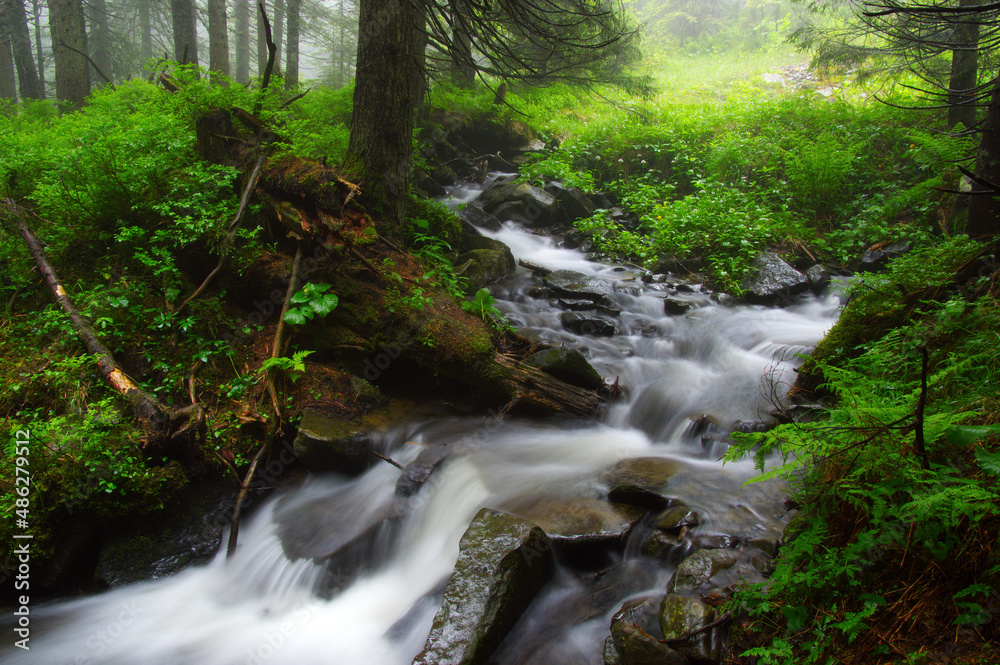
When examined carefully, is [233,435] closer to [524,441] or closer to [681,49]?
[524,441]

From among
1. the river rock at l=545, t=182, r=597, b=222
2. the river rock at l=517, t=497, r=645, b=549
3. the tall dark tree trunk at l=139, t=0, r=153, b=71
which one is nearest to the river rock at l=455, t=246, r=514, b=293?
the river rock at l=545, t=182, r=597, b=222

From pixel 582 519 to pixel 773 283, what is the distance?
6202mm

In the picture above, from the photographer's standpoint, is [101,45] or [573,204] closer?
[573,204]

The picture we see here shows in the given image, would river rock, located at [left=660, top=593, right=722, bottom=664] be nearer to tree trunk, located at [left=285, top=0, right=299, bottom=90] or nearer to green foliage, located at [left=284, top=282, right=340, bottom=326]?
green foliage, located at [left=284, top=282, right=340, bottom=326]

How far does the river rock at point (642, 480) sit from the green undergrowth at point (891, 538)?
1.14 m

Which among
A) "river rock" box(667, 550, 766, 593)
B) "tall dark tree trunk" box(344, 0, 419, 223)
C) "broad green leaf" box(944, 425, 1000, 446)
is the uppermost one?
"tall dark tree trunk" box(344, 0, 419, 223)

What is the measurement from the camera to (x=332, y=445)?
433cm

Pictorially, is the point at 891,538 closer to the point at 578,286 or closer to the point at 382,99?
the point at 382,99

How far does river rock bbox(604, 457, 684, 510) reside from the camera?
379cm

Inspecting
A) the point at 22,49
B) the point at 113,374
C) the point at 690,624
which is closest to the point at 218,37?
the point at 22,49

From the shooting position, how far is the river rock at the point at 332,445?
429cm

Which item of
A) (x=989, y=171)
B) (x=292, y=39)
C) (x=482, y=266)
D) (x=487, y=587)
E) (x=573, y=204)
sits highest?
(x=292, y=39)

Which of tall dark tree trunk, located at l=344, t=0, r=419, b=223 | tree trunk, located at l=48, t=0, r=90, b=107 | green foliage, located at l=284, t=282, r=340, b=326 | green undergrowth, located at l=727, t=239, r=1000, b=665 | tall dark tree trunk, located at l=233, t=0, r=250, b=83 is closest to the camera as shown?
green undergrowth, located at l=727, t=239, r=1000, b=665

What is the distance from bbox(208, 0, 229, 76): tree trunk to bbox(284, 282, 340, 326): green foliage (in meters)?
11.9
